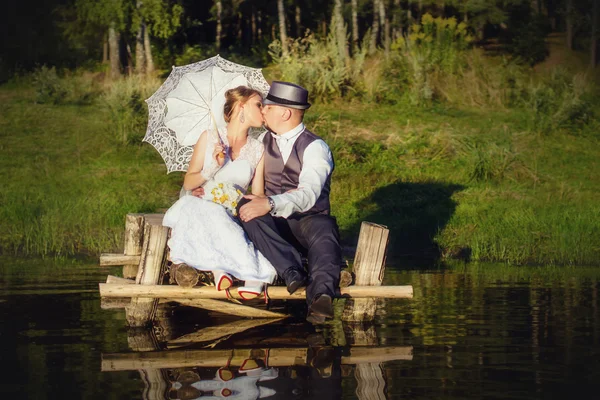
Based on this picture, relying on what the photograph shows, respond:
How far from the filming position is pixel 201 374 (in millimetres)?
7152

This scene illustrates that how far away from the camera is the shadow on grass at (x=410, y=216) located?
14586mm

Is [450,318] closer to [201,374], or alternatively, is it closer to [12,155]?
[201,374]

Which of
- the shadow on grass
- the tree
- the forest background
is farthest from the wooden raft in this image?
the tree

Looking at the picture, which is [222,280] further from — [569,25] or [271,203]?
[569,25]

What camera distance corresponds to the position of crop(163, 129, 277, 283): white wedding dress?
28.2 ft

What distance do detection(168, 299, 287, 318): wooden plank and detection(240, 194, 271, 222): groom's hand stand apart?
1.26 meters

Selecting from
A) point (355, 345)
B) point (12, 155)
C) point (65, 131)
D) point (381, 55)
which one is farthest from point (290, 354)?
point (381, 55)

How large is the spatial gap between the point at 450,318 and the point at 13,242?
7.48 metres

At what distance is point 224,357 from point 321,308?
84 centimetres

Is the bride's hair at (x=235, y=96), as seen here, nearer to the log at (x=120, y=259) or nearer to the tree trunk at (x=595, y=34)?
the log at (x=120, y=259)

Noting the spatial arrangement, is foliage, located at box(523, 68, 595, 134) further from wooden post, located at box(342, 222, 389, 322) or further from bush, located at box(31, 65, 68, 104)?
wooden post, located at box(342, 222, 389, 322)

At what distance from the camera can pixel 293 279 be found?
8422 mm

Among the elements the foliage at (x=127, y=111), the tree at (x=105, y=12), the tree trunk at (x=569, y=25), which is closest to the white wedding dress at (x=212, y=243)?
the foliage at (x=127, y=111)

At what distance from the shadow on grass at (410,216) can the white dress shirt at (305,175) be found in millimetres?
4699
